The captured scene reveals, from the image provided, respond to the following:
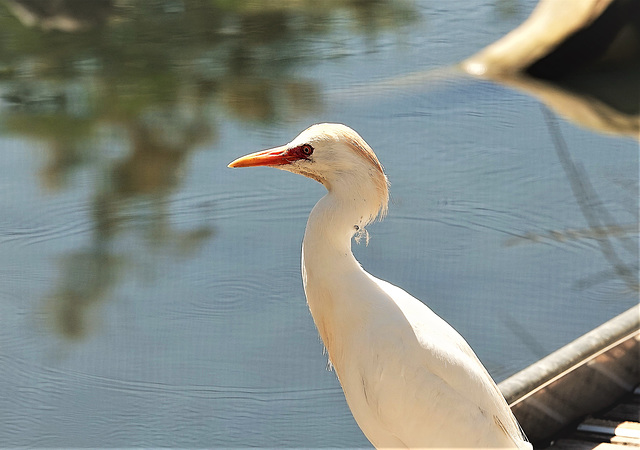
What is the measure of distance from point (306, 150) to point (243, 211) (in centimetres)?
154

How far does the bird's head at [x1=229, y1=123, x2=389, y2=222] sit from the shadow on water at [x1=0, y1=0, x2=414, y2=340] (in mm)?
1263

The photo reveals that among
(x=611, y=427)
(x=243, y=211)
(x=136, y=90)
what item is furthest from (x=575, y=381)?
(x=136, y=90)

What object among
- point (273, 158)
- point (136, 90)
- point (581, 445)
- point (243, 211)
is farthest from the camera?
point (136, 90)

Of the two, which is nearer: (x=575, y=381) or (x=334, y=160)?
(x=334, y=160)

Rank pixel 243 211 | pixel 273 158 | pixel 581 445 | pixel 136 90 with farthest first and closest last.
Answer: pixel 136 90 < pixel 243 211 < pixel 581 445 < pixel 273 158

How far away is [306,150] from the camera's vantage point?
1.01 metres

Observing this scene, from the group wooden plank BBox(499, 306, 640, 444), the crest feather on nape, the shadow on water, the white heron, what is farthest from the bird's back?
the shadow on water

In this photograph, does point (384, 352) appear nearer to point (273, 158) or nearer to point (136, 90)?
point (273, 158)

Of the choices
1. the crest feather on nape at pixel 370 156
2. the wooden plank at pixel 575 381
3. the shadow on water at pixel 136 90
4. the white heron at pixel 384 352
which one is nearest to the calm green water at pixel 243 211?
the shadow on water at pixel 136 90

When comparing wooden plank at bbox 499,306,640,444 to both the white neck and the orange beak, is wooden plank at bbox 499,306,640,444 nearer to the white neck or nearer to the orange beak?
the white neck

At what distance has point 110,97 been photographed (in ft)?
11.0

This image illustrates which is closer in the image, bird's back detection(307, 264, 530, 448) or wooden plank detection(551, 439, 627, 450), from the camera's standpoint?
bird's back detection(307, 264, 530, 448)

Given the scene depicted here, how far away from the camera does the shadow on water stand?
8.15ft

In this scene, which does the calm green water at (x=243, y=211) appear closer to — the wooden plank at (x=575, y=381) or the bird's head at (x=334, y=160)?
the wooden plank at (x=575, y=381)
